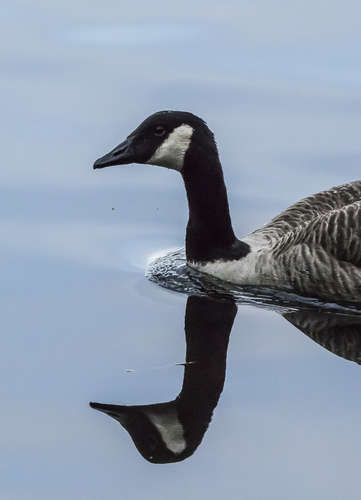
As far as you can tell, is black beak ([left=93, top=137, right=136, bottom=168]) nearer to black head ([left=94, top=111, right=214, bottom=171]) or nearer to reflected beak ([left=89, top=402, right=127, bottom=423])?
black head ([left=94, top=111, right=214, bottom=171])

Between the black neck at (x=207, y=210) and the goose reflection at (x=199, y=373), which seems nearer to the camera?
the goose reflection at (x=199, y=373)

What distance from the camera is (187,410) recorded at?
885 centimetres

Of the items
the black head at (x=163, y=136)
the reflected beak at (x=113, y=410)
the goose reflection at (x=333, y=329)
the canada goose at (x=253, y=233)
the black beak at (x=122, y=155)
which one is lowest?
the goose reflection at (x=333, y=329)

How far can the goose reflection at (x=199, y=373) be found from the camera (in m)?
8.46

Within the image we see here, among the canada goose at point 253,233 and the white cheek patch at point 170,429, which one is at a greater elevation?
the canada goose at point 253,233

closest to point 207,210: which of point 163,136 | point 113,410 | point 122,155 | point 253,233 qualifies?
point 253,233

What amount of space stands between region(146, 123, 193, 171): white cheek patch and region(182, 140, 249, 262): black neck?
0.19 ft

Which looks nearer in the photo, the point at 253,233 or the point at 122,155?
the point at 122,155

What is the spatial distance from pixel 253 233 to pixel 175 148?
3.68ft

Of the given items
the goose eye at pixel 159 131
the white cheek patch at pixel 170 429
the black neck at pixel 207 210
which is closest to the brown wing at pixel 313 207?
the black neck at pixel 207 210

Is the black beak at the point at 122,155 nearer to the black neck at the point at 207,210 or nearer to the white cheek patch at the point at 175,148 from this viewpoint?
the white cheek patch at the point at 175,148

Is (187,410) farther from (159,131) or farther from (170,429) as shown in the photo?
(159,131)

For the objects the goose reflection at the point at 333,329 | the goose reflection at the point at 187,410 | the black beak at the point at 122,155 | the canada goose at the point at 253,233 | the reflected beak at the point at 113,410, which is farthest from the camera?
the black beak at the point at 122,155

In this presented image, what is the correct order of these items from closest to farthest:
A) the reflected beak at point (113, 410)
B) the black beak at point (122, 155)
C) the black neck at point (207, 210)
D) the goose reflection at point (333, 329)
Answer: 1. the reflected beak at point (113, 410)
2. the goose reflection at point (333, 329)
3. the black beak at point (122, 155)
4. the black neck at point (207, 210)
